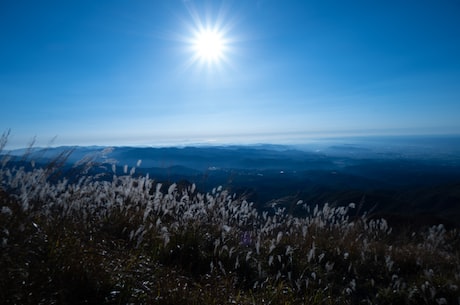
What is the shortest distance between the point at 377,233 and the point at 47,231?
686 centimetres

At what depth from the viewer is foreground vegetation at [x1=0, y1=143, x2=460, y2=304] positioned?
2.38 meters

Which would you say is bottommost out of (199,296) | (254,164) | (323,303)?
(254,164)

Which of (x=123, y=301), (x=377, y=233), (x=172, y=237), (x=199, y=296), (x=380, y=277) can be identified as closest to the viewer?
(x=123, y=301)

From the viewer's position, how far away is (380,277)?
444cm

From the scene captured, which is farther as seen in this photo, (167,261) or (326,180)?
(326,180)

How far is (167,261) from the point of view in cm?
369

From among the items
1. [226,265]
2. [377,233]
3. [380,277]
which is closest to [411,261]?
[380,277]

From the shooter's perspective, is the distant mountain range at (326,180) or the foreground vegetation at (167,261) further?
the distant mountain range at (326,180)

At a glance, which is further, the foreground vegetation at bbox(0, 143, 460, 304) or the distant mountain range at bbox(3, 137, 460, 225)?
the distant mountain range at bbox(3, 137, 460, 225)

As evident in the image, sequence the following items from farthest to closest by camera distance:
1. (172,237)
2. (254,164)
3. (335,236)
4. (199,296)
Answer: (254,164), (335,236), (172,237), (199,296)

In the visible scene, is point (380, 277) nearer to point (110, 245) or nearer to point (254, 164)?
point (110, 245)

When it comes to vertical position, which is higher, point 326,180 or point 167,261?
point 167,261

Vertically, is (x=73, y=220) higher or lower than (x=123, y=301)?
higher

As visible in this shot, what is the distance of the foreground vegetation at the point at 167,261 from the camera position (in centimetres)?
238
